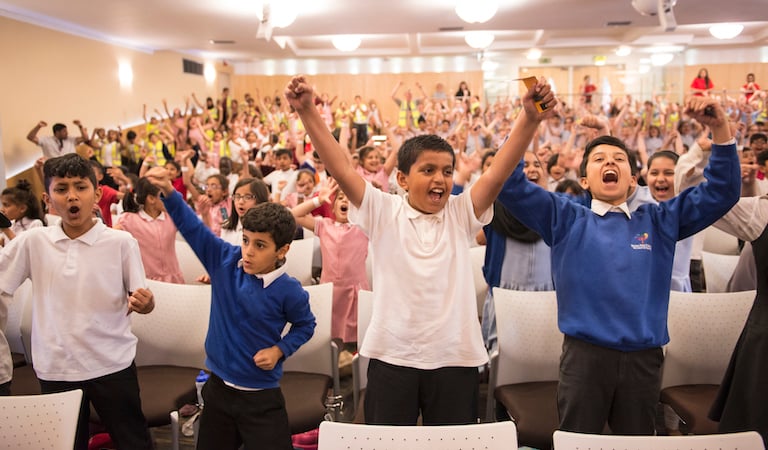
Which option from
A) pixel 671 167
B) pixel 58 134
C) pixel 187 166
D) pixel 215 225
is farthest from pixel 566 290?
pixel 58 134

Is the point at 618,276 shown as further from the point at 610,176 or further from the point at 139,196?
the point at 139,196

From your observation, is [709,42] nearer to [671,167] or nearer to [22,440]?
[671,167]

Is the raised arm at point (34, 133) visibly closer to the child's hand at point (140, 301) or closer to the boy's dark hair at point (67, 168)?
the boy's dark hair at point (67, 168)

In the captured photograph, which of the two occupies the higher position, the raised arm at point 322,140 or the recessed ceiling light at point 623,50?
the recessed ceiling light at point 623,50

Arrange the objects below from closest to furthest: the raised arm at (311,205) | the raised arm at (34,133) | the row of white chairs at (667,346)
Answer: the row of white chairs at (667,346)
the raised arm at (311,205)
the raised arm at (34,133)

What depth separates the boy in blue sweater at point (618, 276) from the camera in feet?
6.10

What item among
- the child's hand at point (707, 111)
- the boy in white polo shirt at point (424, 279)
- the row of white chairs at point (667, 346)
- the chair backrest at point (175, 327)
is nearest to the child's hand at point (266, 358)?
the boy in white polo shirt at point (424, 279)

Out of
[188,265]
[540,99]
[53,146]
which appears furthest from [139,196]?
[53,146]

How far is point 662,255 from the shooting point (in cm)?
194

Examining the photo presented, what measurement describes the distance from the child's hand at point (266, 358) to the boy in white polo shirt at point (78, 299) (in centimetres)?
55

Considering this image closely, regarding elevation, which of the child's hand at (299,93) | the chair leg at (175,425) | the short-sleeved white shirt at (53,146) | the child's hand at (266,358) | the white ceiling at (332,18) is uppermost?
the white ceiling at (332,18)

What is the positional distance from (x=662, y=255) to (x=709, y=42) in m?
15.3

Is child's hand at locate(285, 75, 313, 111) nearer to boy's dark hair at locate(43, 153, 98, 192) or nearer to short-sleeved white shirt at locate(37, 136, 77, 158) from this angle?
boy's dark hair at locate(43, 153, 98, 192)

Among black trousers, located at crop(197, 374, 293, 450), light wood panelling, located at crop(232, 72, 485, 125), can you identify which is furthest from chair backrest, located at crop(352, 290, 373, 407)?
light wood panelling, located at crop(232, 72, 485, 125)
